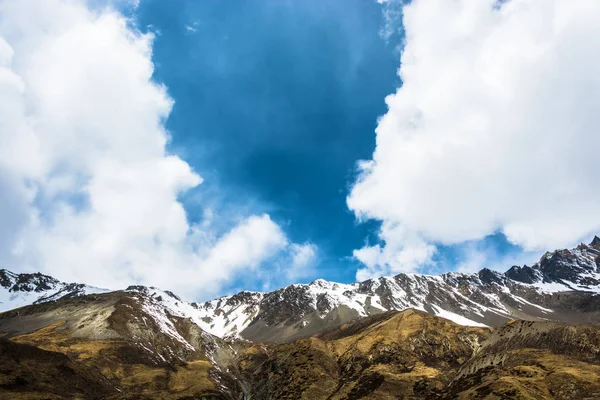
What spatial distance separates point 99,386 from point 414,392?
131643 mm

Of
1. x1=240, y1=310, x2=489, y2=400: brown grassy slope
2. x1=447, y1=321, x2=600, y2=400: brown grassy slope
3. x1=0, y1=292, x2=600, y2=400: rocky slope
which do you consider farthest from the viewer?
x1=240, y1=310, x2=489, y2=400: brown grassy slope

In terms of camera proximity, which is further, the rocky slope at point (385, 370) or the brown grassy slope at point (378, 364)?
the brown grassy slope at point (378, 364)

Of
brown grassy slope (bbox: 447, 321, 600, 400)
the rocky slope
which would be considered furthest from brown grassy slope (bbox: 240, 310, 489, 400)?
brown grassy slope (bbox: 447, 321, 600, 400)

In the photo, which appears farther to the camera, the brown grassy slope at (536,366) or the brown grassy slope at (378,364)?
the brown grassy slope at (378,364)

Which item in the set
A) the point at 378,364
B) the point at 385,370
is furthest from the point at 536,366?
the point at 378,364

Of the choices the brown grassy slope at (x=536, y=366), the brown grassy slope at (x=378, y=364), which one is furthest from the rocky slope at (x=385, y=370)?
the brown grassy slope at (x=378, y=364)

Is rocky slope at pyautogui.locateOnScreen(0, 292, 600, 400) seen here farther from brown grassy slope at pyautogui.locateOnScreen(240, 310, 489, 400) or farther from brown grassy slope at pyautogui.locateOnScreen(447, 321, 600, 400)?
brown grassy slope at pyautogui.locateOnScreen(240, 310, 489, 400)

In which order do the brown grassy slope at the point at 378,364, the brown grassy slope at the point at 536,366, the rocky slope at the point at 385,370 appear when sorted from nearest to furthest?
the brown grassy slope at the point at 536,366, the rocky slope at the point at 385,370, the brown grassy slope at the point at 378,364

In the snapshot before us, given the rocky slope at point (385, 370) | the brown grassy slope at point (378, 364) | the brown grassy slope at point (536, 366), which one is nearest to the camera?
the brown grassy slope at point (536, 366)

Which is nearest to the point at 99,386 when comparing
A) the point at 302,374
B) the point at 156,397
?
the point at 156,397

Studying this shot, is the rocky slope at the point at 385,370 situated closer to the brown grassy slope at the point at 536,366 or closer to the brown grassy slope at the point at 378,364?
the brown grassy slope at the point at 536,366

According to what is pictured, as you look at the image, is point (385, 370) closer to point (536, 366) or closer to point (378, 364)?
point (378, 364)

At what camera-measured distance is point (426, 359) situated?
162750 millimetres

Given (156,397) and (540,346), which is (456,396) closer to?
(540,346)
